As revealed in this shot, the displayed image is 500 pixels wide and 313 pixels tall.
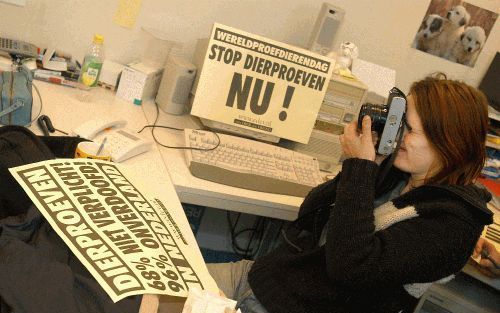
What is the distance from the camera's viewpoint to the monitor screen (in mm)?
2490

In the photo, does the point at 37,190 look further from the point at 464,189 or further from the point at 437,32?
the point at 437,32

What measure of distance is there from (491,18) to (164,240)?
2.07 metres

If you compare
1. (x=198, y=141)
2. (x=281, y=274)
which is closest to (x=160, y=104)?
(x=198, y=141)

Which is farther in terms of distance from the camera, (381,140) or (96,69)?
(96,69)

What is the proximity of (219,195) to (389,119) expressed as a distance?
21.6 inches

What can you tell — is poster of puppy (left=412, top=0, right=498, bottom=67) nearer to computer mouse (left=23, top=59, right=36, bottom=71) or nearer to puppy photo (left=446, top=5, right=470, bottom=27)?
puppy photo (left=446, top=5, right=470, bottom=27)

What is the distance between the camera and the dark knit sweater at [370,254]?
1176 millimetres

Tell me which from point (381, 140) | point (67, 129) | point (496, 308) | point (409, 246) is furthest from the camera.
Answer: point (496, 308)

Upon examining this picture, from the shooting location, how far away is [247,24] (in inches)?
87.4

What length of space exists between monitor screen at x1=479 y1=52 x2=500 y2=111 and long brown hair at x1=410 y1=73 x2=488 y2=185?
1.34m

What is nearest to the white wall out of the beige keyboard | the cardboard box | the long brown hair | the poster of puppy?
the poster of puppy

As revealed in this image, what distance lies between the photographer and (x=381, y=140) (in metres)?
1.36

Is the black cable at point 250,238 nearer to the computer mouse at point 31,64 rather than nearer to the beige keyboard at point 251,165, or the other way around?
the beige keyboard at point 251,165

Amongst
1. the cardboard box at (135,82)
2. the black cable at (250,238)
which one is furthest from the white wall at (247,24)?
the black cable at (250,238)
